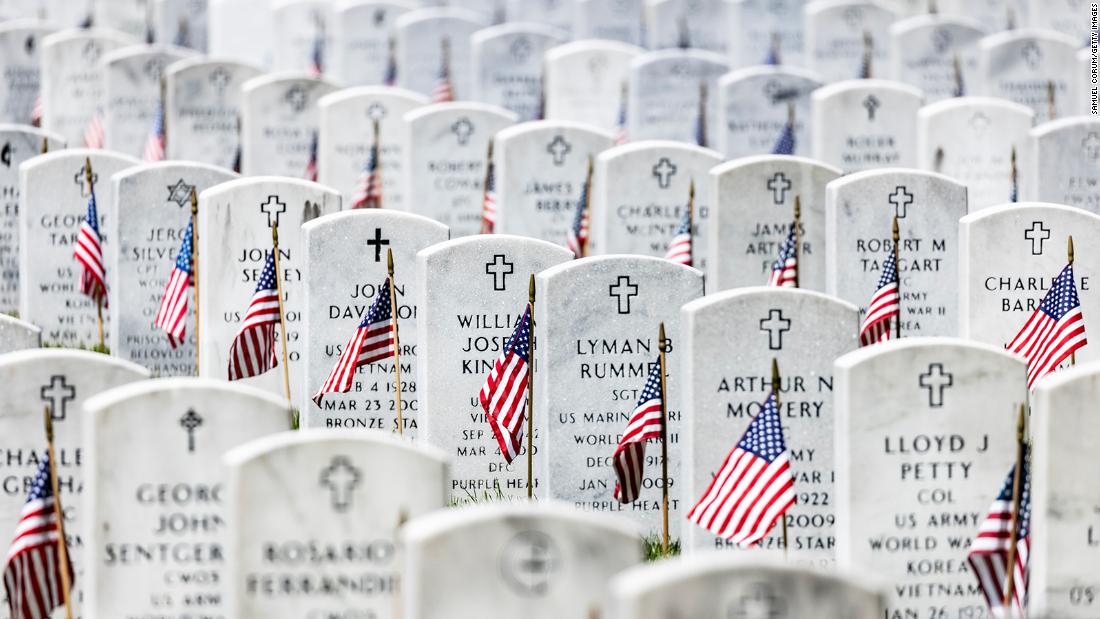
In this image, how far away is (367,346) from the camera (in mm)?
10766

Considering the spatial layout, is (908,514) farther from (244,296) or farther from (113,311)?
(113,311)

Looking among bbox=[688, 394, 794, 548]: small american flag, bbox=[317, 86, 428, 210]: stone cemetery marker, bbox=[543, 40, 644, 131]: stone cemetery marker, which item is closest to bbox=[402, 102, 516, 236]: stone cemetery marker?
bbox=[317, 86, 428, 210]: stone cemetery marker

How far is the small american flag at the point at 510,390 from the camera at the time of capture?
34.1 ft

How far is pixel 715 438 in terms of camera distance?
9.71m

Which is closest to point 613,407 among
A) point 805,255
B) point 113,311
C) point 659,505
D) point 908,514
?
point 659,505

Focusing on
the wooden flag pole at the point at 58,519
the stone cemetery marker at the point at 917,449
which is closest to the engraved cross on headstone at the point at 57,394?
the wooden flag pole at the point at 58,519

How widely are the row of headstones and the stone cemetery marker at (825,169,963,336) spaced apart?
8.79 ft

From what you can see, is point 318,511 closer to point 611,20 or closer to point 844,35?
point 844,35

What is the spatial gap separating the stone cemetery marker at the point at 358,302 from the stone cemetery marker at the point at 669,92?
6.45m

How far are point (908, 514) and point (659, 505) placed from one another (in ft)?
7.08

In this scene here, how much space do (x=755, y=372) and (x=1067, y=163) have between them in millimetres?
5968

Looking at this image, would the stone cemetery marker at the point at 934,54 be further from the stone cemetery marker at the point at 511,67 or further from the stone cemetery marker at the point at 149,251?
the stone cemetery marker at the point at 149,251

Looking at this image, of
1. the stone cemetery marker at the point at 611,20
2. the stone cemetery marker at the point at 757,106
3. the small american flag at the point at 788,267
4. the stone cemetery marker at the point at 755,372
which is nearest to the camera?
the stone cemetery marker at the point at 755,372

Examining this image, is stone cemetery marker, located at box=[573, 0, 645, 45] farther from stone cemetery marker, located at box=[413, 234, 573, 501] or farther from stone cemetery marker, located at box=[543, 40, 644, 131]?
stone cemetery marker, located at box=[413, 234, 573, 501]
